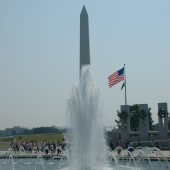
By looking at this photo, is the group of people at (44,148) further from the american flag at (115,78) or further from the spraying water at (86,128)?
the spraying water at (86,128)

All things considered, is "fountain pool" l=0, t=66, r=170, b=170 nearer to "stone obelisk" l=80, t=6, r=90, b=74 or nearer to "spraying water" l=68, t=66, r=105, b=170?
"spraying water" l=68, t=66, r=105, b=170

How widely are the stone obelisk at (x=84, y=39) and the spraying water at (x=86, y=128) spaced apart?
1805 centimetres

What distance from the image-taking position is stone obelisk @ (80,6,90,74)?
42.6 metres

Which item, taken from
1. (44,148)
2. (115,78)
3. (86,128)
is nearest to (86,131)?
(86,128)

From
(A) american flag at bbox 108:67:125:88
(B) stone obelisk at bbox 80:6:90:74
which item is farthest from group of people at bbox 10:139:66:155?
(B) stone obelisk at bbox 80:6:90:74

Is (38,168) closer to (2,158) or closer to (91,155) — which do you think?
(91,155)

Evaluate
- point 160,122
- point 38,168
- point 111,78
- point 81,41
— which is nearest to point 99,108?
point 38,168

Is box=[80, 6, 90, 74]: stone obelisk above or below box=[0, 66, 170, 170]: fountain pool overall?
above

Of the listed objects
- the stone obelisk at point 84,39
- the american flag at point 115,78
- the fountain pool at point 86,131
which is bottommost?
the fountain pool at point 86,131

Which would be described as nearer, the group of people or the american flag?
the american flag

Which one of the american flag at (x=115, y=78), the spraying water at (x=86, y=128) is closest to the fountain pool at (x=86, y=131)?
the spraying water at (x=86, y=128)

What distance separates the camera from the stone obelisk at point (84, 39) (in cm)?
4259

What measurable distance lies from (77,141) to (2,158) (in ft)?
80.5

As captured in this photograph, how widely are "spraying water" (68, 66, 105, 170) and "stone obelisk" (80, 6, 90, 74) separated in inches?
711
